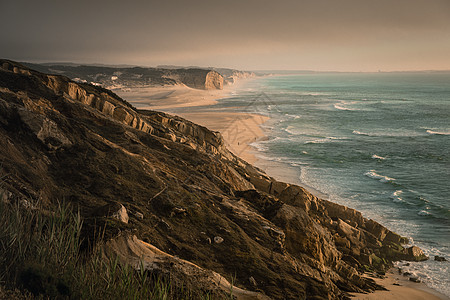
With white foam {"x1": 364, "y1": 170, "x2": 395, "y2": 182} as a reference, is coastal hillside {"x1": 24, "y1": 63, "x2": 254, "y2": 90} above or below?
above

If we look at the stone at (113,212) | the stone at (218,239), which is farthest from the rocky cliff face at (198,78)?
the stone at (113,212)

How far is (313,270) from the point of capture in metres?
9.73

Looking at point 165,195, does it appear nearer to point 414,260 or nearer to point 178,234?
point 178,234

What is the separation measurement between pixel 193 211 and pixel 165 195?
940 millimetres

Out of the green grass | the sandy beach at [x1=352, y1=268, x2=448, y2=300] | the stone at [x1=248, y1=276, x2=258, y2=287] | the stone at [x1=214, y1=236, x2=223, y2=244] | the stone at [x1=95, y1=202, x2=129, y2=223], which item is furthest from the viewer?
Answer: the sandy beach at [x1=352, y1=268, x2=448, y2=300]

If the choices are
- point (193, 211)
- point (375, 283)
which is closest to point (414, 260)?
point (375, 283)

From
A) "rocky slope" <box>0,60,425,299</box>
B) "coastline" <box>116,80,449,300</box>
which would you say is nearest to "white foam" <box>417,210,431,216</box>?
"coastline" <box>116,80,449,300</box>

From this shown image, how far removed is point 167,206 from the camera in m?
9.20

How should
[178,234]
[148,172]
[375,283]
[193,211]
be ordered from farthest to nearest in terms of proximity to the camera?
[375,283] < [148,172] < [193,211] < [178,234]

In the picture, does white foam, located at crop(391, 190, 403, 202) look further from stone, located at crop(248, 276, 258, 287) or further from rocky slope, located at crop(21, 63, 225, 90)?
rocky slope, located at crop(21, 63, 225, 90)

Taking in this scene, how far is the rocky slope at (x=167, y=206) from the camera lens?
278 inches

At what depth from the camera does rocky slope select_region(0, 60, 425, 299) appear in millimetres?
7055

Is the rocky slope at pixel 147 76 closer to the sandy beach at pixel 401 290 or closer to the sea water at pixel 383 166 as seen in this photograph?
the sea water at pixel 383 166

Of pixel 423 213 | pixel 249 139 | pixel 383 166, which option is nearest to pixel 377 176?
pixel 383 166
